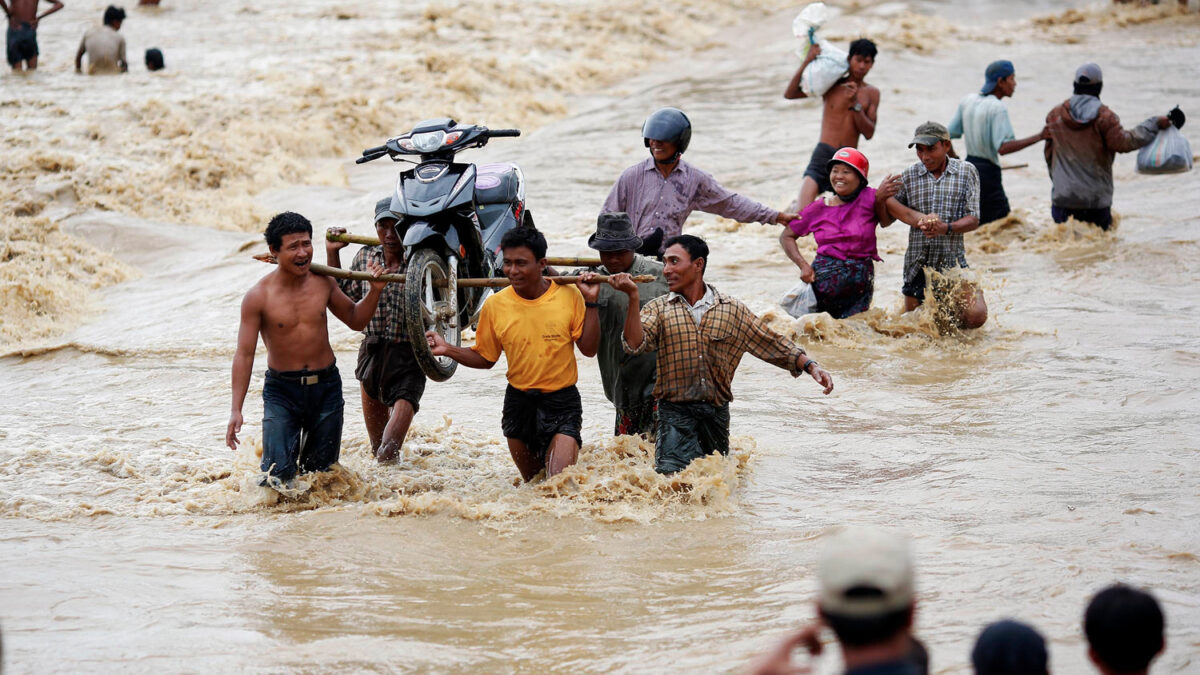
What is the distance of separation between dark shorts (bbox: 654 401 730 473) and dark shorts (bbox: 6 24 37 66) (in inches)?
719

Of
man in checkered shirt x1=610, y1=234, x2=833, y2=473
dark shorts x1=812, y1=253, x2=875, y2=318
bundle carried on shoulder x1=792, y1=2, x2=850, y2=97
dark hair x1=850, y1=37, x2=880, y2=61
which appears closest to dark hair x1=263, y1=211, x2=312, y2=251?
man in checkered shirt x1=610, y1=234, x2=833, y2=473

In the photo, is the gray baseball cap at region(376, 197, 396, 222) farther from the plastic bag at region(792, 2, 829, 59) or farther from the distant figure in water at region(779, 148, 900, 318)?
the plastic bag at region(792, 2, 829, 59)

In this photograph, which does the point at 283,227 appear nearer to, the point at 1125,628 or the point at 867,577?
the point at 867,577

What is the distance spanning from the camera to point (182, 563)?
573 centimetres

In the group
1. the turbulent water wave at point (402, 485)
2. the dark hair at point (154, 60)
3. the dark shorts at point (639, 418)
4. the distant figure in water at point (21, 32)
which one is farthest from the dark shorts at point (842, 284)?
the distant figure in water at point (21, 32)

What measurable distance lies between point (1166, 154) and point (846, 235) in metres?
3.94

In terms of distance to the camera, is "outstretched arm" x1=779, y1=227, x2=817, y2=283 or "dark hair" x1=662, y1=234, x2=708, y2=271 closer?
"dark hair" x1=662, y1=234, x2=708, y2=271

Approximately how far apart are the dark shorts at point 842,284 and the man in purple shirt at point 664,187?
3.77ft

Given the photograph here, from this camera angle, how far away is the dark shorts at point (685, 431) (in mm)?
6207

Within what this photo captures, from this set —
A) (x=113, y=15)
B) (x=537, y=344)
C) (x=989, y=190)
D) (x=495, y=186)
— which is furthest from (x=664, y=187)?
(x=113, y=15)

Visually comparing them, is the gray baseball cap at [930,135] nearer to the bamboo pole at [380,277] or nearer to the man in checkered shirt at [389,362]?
the bamboo pole at [380,277]

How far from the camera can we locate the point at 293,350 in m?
6.24

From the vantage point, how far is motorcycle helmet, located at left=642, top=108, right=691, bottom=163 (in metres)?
7.37

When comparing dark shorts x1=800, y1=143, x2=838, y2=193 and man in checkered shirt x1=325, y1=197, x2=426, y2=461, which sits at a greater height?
dark shorts x1=800, y1=143, x2=838, y2=193
